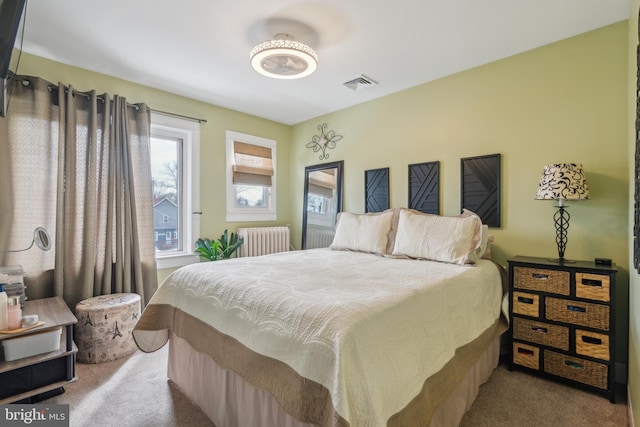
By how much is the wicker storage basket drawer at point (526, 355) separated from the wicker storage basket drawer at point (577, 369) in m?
0.05

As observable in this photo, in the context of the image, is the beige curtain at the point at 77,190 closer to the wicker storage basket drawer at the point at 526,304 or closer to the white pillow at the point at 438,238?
the white pillow at the point at 438,238

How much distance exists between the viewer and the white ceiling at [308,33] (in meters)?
1.93

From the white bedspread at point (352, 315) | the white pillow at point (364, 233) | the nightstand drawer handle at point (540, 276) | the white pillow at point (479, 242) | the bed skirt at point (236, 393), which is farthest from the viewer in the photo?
the white pillow at point (364, 233)

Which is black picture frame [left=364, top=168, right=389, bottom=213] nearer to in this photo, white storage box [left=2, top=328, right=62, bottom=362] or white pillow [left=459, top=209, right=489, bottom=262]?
white pillow [left=459, top=209, right=489, bottom=262]

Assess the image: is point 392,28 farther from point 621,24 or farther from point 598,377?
Answer: point 598,377

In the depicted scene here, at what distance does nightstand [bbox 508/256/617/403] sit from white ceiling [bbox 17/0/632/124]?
169cm

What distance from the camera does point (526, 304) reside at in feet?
6.93

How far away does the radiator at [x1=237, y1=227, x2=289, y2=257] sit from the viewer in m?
3.78

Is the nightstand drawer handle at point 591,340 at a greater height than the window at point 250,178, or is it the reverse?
the window at point 250,178

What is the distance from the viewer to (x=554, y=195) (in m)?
2.01

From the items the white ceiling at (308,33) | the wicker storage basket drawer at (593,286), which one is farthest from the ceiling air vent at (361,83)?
the wicker storage basket drawer at (593,286)

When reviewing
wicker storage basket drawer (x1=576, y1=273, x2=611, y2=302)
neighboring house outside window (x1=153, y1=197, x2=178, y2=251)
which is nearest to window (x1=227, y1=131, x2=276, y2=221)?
neighboring house outside window (x1=153, y1=197, x2=178, y2=251)

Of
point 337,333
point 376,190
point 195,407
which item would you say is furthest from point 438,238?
point 195,407

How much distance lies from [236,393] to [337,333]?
0.82 metres
